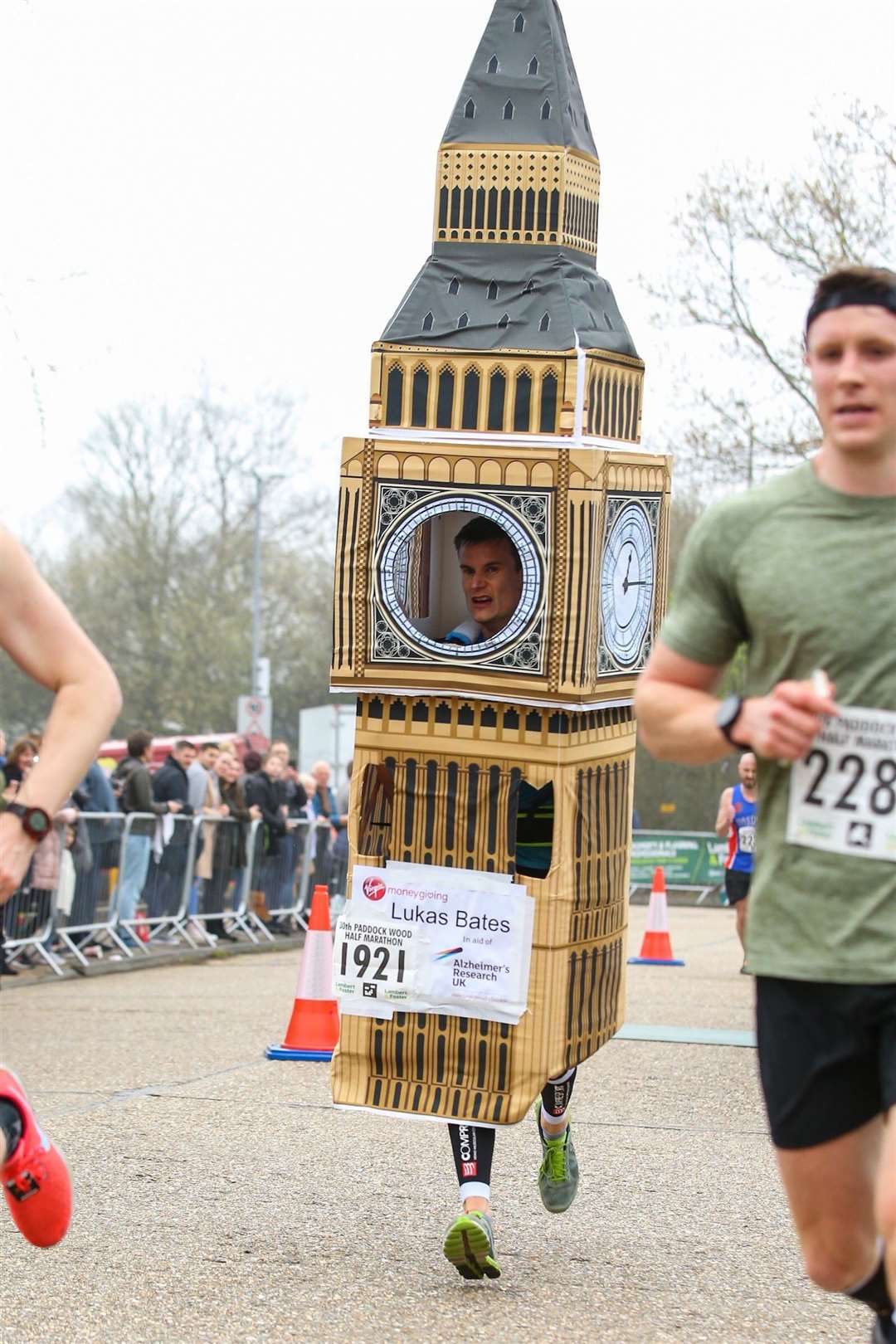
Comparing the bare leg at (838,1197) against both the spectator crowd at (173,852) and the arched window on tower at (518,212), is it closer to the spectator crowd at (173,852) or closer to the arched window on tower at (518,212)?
the arched window on tower at (518,212)

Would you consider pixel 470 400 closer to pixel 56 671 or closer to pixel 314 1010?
pixel 56 671

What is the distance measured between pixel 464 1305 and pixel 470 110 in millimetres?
3732

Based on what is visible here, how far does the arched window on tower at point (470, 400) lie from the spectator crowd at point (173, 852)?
759 cm

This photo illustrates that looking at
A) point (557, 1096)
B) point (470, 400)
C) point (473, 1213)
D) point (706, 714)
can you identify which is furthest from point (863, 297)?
point (557, 1096)

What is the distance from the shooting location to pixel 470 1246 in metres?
5.95

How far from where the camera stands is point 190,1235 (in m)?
6.45

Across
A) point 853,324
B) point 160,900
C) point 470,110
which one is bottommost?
point 160,900

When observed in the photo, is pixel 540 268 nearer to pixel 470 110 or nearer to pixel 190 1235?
pixel 470 110

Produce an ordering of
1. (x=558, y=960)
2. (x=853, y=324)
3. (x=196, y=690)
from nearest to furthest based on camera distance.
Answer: (x=853, y=324)
(x=558, y=960)
(x=196, y=690)

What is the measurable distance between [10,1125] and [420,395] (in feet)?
9.90

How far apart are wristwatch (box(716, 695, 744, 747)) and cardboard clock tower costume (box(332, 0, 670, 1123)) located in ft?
8.31

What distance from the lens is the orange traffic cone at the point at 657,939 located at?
18.7m

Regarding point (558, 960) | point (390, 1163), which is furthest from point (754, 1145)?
point (558, 960)

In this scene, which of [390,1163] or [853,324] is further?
[390,1163]
